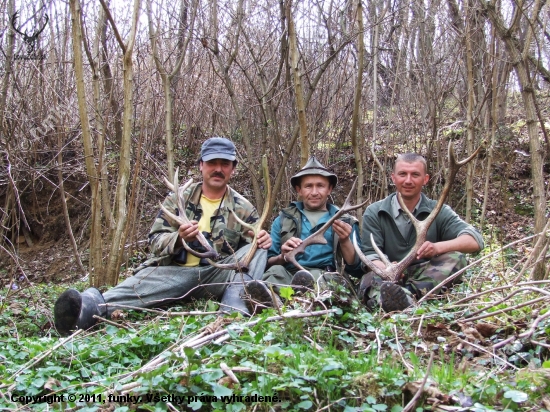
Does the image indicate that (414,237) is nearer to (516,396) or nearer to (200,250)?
(200,250)

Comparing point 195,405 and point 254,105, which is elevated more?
point 254,105

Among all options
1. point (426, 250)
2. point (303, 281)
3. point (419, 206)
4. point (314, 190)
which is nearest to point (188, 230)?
point (303, 281)

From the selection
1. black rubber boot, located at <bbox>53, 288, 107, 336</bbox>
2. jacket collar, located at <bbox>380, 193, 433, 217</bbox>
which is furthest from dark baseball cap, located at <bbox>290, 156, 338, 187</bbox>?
black rubber boot, located at <bbox>53, 288, 107, 336</bbox>

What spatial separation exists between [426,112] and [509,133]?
238 centimetres

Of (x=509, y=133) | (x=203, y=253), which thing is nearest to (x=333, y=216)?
(x=203, y=253)

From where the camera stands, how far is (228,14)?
7121 mm

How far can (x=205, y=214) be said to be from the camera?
198 inches

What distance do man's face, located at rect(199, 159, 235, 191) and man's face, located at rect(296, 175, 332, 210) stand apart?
27.8 inches

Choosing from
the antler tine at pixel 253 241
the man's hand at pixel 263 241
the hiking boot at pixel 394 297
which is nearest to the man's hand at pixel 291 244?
the man's hand at pixel 263 241

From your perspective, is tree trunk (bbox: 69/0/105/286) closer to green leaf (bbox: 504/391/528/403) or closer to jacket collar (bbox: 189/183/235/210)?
jacket collar (bbox: 189/183/235/210)

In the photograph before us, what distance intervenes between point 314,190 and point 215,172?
90 centimetres

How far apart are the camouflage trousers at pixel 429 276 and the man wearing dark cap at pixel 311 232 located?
0.39 metres

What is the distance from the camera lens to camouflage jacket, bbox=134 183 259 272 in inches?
190

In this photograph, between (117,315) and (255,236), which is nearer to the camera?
(117,315)
